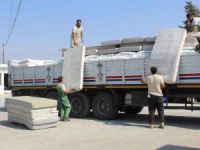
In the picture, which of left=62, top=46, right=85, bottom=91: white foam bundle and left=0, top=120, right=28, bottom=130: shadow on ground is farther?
left=62, top=46, right=85, bottom=91: white foam bundle

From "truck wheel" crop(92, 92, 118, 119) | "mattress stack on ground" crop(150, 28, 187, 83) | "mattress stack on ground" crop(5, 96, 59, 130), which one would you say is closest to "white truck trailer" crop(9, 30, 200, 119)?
"truck wheel" crop(92, 92, 118, 119)

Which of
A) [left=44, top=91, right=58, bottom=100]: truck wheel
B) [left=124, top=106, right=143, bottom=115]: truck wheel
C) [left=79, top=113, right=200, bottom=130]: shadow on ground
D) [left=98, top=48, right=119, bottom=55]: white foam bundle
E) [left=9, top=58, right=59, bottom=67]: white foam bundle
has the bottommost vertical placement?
[left=79, top=113, right=200, bottom=130]: shadow on ground

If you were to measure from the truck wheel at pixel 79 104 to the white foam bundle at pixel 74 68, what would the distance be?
486 millimetres

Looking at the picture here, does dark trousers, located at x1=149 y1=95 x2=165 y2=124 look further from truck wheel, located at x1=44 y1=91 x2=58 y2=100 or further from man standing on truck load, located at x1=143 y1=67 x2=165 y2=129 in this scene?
A: truck wheel, located at x1=44 y1=91 x2=58 y2=100

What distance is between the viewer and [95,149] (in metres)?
9.29

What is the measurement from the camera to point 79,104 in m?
16.2

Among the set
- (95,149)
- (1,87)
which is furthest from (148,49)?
(1,87)

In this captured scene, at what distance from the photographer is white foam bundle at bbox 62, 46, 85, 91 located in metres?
15.8

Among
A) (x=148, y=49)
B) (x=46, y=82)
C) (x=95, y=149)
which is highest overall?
(x=148, y=49)

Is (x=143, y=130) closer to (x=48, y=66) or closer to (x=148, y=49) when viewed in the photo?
(x=148, y=49)

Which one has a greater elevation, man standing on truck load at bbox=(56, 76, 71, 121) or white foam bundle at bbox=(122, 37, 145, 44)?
white foam bundle at bbox=(122, 37, 145, 44)

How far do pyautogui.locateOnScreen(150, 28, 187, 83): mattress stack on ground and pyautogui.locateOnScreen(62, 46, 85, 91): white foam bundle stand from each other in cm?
321

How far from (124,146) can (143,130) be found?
8.56 ft

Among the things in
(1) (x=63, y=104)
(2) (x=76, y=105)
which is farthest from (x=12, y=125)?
(2) (x=76, y=105)
